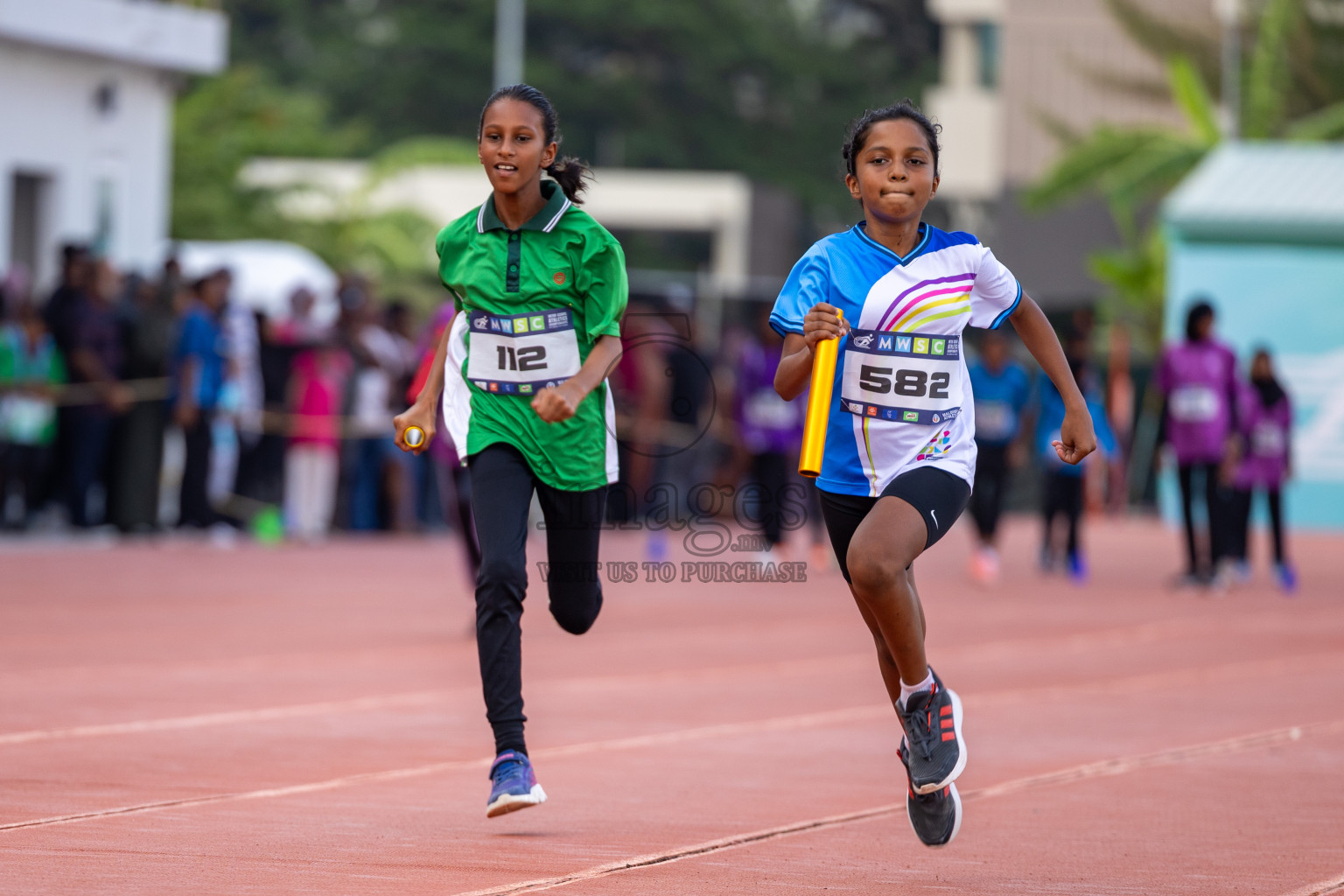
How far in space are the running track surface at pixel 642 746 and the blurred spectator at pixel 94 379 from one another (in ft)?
7.69

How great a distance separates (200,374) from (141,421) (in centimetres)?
66

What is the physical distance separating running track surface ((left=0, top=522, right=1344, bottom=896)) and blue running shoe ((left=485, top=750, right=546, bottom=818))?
11 cm

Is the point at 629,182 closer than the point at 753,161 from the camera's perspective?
Yes

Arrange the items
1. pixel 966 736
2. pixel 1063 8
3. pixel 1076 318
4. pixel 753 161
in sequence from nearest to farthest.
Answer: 1. pixel 966 736
2. pixel 1076 318
3. pixel 1063 8
4. pixel 753 161

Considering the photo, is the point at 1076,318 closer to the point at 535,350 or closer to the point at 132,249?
the point at 132,249

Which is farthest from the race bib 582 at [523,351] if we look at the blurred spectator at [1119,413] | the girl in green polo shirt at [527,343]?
the blurred spectator at [1119,413]

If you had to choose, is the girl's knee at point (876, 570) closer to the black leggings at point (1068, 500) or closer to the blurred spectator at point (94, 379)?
the black leggings at point (1068, 500)

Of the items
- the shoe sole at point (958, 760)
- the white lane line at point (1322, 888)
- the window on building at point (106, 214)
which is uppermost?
the window on building at point (106, 214)

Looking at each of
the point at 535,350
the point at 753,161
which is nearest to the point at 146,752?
the point at 535,350

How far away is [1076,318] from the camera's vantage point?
19984 mm

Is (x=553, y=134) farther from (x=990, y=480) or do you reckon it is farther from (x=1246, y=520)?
(x=1246, y=520)

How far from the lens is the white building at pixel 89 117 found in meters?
23.8

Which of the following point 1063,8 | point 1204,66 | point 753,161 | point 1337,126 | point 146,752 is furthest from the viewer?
point 753,161

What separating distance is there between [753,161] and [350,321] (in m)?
→ 44.3
